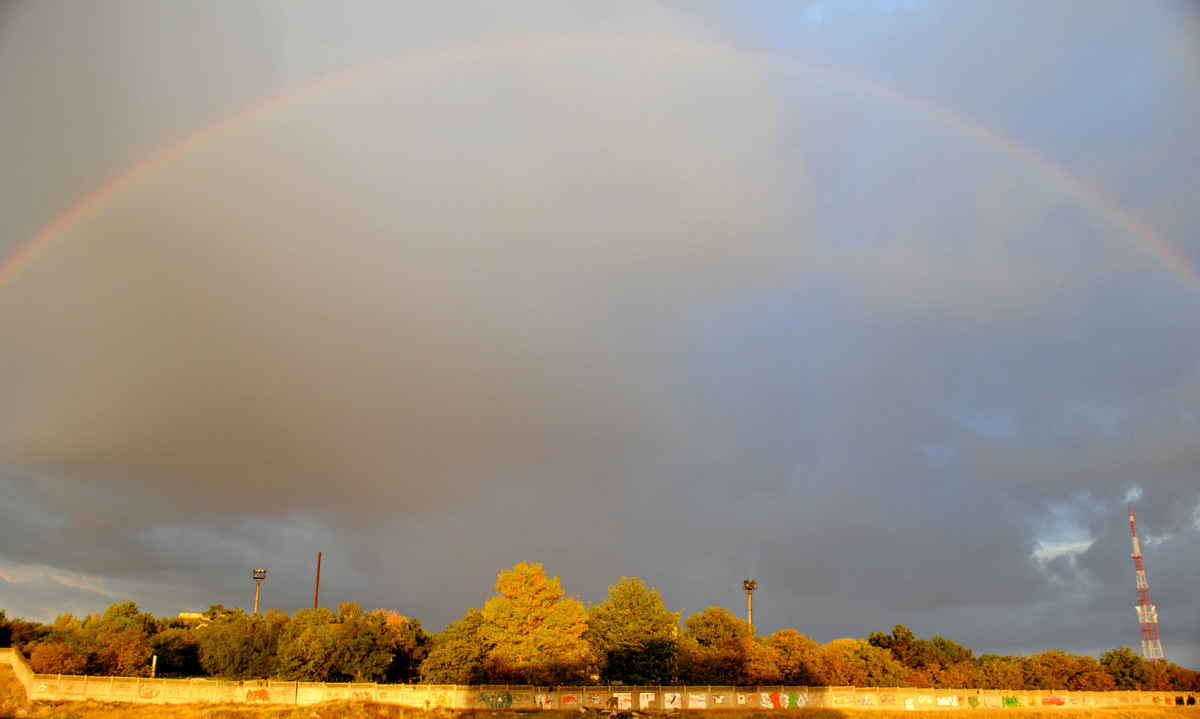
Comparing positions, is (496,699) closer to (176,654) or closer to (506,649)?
(506,649)

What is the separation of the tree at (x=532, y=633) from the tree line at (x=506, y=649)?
0.11m

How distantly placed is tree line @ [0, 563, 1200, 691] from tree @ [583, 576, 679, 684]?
12cm

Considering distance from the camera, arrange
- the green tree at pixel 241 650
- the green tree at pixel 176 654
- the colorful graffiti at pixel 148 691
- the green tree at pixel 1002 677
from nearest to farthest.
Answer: the colorful graffiti at pixel 148 691
the green tree at pixel 241 650
the green tree at pixel 176 654
the green tree at pixel 1002 677

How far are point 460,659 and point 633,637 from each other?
64.9ft

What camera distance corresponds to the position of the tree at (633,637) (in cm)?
9300

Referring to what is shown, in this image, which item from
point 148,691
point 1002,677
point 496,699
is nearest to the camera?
point 148,691

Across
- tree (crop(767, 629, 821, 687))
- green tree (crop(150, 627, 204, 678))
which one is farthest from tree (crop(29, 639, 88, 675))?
tree (crop(767, 629, 821, 687))

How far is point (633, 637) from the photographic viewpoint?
94.0 metres

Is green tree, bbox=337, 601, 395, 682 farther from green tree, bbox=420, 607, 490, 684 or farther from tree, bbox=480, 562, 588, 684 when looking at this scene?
tree, bbox=480, 562, 588, 684

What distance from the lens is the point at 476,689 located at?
72.2 m

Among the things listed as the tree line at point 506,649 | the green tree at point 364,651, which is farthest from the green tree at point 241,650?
the green tree at point 364,651

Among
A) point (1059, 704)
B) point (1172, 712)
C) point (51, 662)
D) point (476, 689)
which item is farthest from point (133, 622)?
point (1172, 712)

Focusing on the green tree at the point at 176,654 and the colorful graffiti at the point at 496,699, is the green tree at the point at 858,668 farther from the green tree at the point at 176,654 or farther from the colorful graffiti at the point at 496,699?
the green tree at the point at 176,654

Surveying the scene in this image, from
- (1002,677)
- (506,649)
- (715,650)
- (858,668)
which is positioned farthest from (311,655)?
(1002,677)
